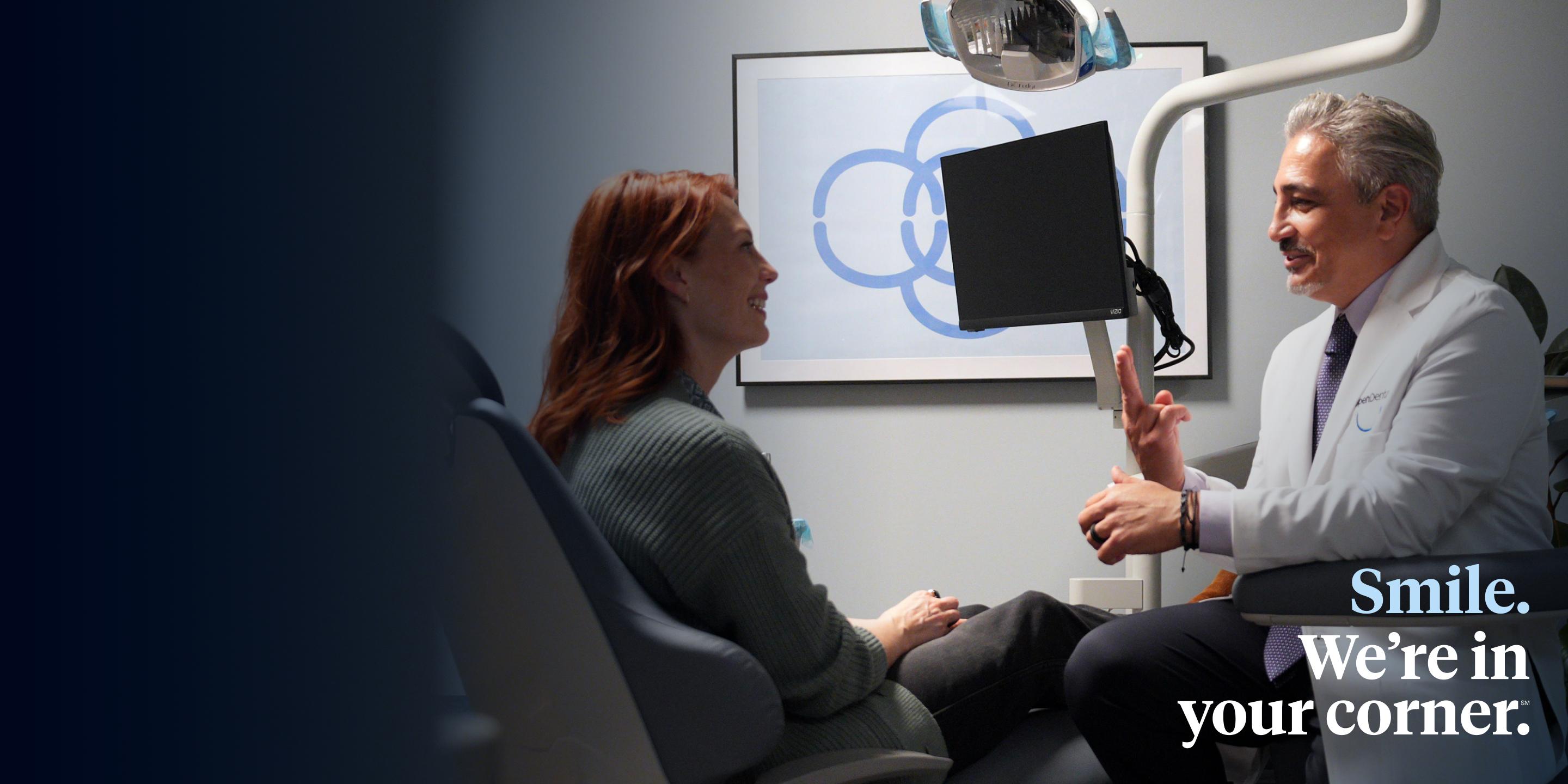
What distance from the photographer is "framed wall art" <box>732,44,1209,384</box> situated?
292 centimetres

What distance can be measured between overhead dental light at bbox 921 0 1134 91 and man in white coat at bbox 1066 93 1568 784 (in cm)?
35

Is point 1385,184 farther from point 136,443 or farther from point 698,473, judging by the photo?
point 136,443

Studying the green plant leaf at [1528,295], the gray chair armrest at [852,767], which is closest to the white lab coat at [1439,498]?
the gray chair armrest at [852,767]

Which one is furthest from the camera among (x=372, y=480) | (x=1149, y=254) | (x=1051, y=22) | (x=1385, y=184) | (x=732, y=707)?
(x=1149, y=254)

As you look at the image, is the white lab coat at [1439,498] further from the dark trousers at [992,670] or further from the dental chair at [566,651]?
the dental chair at [566,651]

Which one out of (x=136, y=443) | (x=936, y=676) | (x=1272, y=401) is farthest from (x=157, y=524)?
(x=1272, y=401)

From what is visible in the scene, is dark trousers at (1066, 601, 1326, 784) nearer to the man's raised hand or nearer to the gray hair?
the man's raised hand

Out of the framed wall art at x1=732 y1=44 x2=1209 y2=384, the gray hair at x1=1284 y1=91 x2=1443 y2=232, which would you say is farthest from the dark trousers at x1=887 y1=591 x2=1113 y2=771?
the framed wall art at x1=732 y1=44 x2=1209 y2=384

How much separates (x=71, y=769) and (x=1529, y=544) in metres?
1.73

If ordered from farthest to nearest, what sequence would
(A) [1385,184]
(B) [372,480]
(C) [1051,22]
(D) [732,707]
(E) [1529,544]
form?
(C) [1051,22], (A) [1385,184], (E) [1529,544], (D) [732,707], (B) [372,480]

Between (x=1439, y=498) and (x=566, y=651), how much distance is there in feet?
3.74

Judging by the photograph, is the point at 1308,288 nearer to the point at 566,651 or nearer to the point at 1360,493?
the point at 1360,493

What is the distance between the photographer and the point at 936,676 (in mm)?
1514
